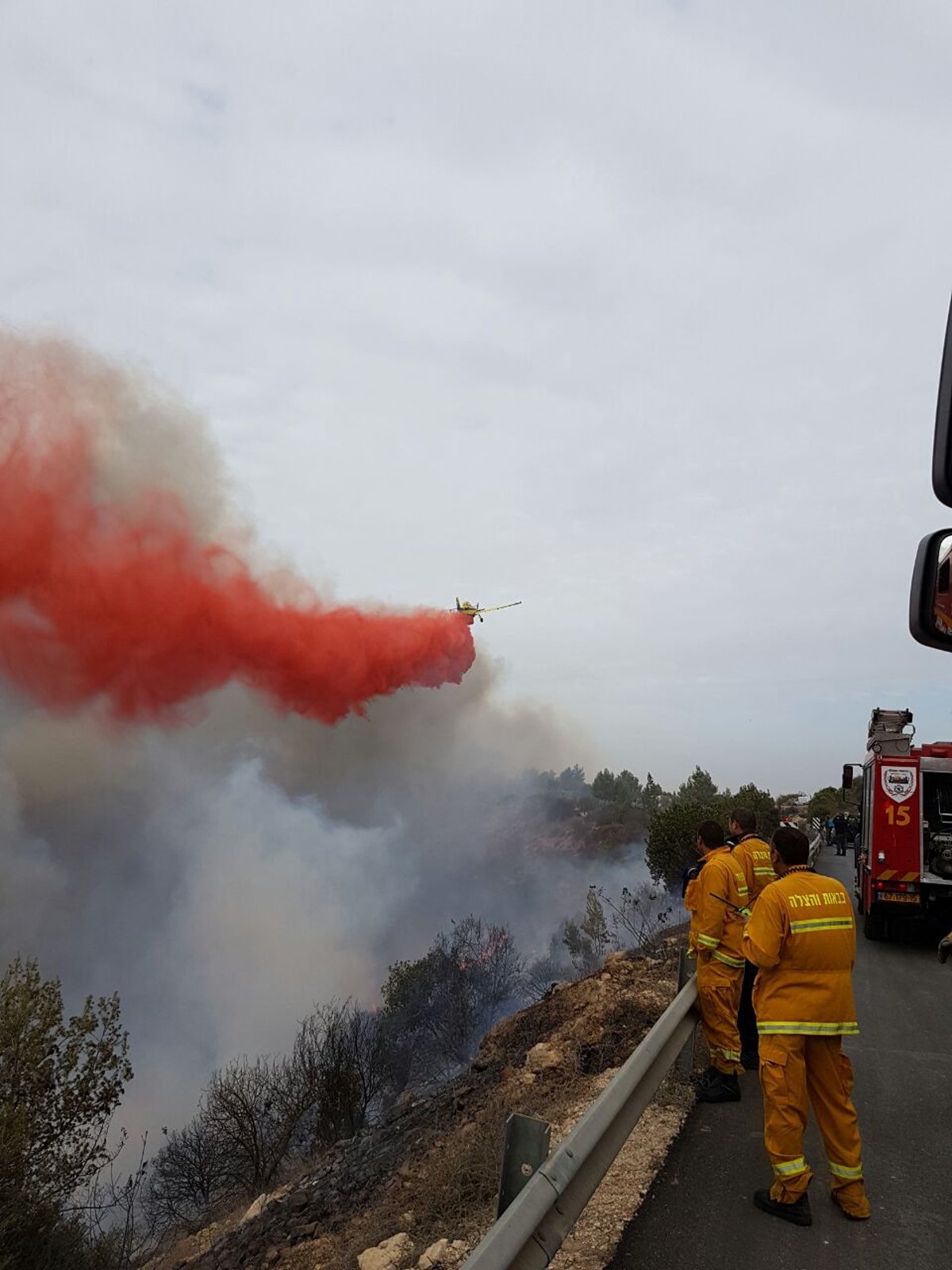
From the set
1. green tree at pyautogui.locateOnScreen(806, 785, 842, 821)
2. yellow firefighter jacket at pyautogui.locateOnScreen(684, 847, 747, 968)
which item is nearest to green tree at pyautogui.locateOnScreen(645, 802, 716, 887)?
green tree at pyautogui.locateOnScreen(806, 785, 842, 821)

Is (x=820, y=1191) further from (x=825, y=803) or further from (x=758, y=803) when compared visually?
(x=825, y=803)

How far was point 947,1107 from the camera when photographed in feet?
16.8

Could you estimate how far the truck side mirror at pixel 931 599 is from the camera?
2.40m

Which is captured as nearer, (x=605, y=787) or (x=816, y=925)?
(x=816, y=925)

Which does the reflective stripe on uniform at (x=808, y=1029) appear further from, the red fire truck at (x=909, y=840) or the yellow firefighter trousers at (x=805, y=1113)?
the red fire truck at (x=909, y=840)

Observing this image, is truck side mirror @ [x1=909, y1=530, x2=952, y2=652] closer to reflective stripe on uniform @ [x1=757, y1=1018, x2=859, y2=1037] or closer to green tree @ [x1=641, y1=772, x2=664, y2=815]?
reflective stripe on uniform @ [x1=757, y1=1018, x2=859, y2=1037]

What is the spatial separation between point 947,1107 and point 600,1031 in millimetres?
2933

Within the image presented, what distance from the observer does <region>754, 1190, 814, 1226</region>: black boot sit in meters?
3.51

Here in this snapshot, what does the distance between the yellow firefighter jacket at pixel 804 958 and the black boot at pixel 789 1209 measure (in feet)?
2.29

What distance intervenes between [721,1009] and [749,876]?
37.7 inches

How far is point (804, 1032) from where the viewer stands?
3.71m

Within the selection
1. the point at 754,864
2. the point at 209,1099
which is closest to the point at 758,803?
the point at 209,1099

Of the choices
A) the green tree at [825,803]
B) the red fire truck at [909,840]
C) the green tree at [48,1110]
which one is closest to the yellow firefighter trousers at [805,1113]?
the red fire truck at [909,840]

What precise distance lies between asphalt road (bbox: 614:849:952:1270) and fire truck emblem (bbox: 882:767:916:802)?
5770 mm
